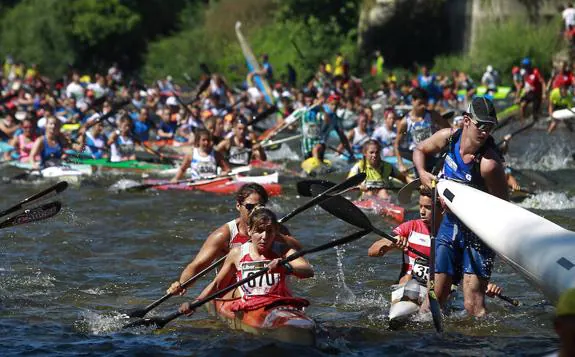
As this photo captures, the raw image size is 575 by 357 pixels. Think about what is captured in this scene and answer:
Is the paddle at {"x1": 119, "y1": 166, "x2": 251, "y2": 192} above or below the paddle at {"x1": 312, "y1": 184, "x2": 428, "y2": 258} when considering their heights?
below

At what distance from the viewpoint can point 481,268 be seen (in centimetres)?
782

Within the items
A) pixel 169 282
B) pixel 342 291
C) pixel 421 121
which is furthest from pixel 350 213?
pixel 421 121

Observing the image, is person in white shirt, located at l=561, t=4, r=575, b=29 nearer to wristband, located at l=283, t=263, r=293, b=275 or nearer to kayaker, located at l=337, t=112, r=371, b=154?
kayaker, located at l=337, t=112, r=371, b=154

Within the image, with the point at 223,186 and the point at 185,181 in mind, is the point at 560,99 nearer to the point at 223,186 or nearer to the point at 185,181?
the point at 223,186

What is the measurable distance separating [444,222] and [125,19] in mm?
39873

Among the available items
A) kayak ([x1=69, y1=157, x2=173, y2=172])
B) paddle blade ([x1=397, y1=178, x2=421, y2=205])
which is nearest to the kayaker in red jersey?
kayak ([x1=69, y1=157, x2=173, y2=172])

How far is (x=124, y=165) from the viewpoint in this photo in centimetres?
1928

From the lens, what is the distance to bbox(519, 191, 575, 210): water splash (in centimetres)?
1442

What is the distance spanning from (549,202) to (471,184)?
23.5 feet

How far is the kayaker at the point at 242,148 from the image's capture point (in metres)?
18.0

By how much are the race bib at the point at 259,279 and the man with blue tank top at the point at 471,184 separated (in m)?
1.11

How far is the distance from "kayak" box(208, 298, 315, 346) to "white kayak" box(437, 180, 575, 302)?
1.24 m

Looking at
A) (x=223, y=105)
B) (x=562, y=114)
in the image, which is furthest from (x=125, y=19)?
(x=562, y=114)

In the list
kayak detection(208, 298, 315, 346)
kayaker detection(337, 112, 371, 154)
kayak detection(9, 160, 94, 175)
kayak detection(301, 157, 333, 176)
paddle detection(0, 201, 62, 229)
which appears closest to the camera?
kayak detection(208, 298, 315, 346)
